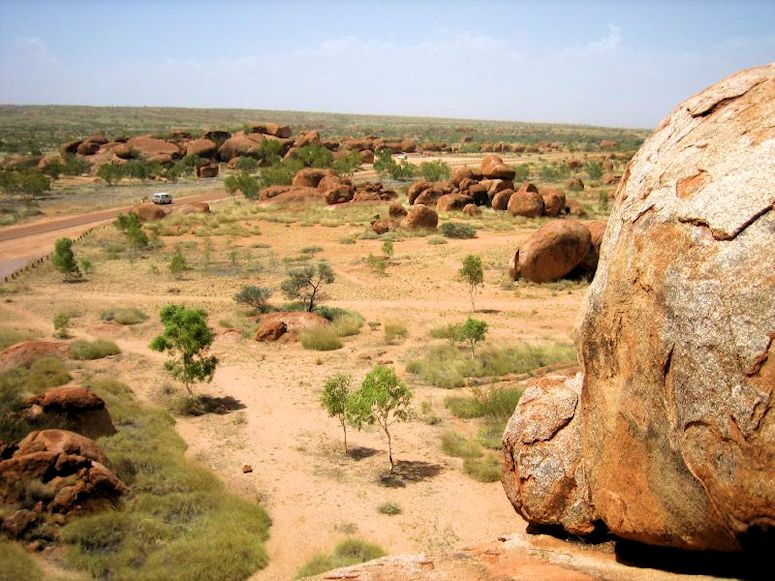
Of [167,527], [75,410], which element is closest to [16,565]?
[167,527]

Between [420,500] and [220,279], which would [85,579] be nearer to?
[420,500]

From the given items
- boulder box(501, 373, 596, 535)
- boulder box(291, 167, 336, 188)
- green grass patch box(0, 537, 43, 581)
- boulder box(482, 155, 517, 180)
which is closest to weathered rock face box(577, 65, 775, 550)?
boulder box(501, 373, 596, 535)

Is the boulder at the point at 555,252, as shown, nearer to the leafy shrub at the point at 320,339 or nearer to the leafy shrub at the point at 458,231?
the leafy shrub at the point at 320,339

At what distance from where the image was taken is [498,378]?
16.8 metres

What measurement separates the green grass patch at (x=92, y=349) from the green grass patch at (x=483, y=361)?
9.65 metres

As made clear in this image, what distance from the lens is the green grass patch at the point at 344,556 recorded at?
9039 mm

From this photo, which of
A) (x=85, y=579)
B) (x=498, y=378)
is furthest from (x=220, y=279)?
(x=85, y=579)

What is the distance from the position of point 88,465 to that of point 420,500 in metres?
5.81

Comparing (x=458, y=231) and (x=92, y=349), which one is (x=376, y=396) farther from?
(x=458, y=231)

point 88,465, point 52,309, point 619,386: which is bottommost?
point 52,309

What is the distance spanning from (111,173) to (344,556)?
215 ft

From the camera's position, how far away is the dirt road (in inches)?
1314

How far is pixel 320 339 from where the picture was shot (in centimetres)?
2025

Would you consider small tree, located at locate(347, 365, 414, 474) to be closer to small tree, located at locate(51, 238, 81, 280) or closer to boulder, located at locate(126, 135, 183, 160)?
small tree, located at locate(51, 238, 81, 280)
